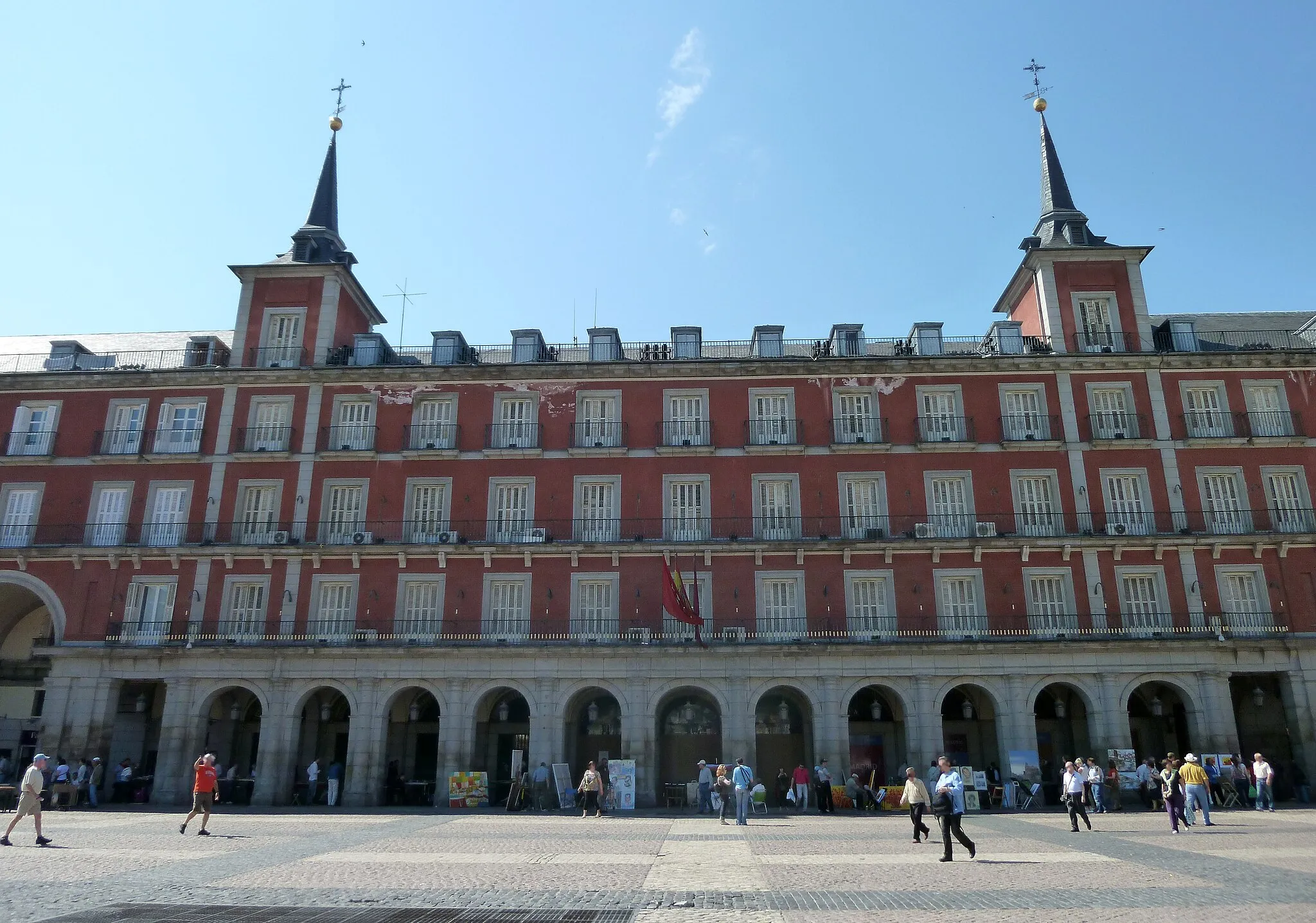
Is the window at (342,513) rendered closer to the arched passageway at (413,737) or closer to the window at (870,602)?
the arched passageway at (413,737)

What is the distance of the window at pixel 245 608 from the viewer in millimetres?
32094

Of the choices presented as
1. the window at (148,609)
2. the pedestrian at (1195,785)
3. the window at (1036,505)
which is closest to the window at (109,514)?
the window at (148,609)

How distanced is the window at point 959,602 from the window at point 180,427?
28207 mm

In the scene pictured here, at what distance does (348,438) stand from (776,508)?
16.5 metres

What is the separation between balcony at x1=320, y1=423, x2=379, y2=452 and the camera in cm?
3403

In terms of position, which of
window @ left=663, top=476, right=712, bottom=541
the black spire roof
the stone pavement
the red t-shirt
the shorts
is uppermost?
the black spire roof

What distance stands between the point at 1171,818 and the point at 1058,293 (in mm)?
21722

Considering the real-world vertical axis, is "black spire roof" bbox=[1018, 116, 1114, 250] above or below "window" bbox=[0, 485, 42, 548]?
above

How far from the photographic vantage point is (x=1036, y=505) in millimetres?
32375

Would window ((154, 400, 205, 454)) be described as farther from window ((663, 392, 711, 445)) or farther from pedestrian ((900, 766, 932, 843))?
pedestrian ((900, 766, 932, 843))

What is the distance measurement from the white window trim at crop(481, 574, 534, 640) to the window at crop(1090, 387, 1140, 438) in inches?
844

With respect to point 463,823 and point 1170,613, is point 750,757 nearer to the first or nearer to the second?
point 463,823

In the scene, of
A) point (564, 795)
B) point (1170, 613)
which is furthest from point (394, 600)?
point (1170, 613)

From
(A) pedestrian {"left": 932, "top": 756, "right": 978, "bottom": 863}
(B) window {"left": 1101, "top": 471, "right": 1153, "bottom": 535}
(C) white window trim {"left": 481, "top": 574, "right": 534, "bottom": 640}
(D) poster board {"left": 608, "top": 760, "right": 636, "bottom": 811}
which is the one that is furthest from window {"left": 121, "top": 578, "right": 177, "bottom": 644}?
(B) window {"left": 1101, "top": 471, "right": 1153, "bottom": 535}
